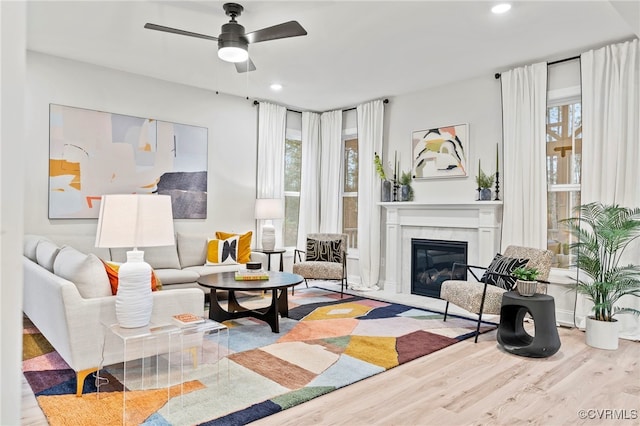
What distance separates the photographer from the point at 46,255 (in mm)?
3199

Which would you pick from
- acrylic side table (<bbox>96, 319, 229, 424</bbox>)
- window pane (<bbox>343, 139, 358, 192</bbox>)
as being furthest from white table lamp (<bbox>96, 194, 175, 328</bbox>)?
window pane (<bbox>343, 139, 358, 192</bbox>)

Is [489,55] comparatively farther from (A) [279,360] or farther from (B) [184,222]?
(B) [184,222]

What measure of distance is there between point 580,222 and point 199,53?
430cm

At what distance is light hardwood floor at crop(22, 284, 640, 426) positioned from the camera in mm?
2371

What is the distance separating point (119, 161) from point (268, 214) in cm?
199

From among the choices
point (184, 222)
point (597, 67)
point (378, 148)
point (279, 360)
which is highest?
point (597, 67)

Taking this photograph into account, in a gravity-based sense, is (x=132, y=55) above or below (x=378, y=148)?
above

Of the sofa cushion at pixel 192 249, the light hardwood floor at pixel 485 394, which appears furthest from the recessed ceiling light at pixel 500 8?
the sofa cushion at pixel 192 249

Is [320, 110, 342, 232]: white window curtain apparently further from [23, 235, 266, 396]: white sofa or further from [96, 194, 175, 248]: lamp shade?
[96, 194, 175, 248]: lamp shade

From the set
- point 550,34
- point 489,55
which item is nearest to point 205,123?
point 489,55

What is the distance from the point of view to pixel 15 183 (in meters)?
0.55

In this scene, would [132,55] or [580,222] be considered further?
[132,55]

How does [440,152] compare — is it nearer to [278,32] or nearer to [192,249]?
[278,32]

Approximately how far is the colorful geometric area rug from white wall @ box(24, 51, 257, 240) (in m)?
1.43
